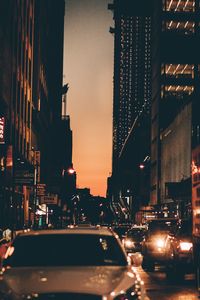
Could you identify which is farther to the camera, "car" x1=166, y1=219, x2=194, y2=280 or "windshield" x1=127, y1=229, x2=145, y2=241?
"windshield" x1=127, y1=229, x2=145, y2=241

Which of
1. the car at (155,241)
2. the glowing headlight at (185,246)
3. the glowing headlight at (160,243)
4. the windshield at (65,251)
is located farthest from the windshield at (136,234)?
the windshield at (65,251)

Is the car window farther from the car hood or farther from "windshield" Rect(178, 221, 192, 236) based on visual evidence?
the car hood

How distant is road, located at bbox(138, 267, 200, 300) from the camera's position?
18.1 m

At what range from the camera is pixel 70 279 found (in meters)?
8.67

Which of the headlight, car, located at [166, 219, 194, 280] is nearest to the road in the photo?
car, located at [166, 219, 194, 280]

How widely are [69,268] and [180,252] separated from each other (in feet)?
45.9

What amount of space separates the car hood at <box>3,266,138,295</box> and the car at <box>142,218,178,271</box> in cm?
1792

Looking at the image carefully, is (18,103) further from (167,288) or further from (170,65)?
(170,65)

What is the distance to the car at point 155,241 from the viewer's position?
28.0m

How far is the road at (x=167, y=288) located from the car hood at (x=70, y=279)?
8.50m

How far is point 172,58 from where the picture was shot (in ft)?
404

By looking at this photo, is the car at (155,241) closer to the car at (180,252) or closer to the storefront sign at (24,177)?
the car at (180,252)

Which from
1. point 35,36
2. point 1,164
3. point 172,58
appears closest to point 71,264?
point 1,164

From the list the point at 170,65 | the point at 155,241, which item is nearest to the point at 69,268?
the point at 155,241
